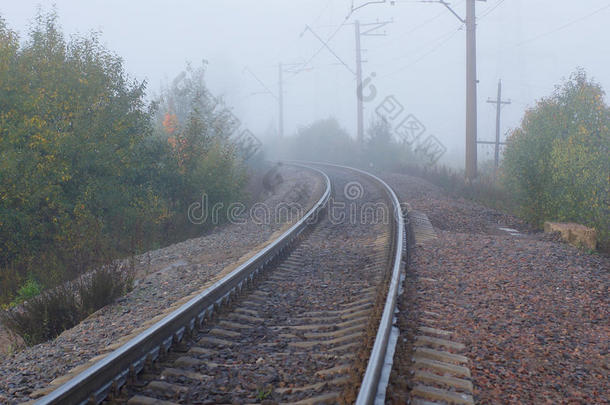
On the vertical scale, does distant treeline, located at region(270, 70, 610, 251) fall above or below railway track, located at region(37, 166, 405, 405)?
above

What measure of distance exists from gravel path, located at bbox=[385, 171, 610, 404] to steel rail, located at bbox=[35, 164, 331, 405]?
1.92 meters

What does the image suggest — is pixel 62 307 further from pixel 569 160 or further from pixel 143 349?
pixel 569 160

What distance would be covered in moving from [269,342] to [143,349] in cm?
114

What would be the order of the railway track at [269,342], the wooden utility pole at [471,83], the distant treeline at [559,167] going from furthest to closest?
the wooden utility pole at [471,83]
the distant treeline at [559,167]
the railway track at [269,342]

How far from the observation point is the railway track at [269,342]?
3.50 m

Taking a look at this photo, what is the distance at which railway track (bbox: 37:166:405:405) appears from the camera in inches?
138

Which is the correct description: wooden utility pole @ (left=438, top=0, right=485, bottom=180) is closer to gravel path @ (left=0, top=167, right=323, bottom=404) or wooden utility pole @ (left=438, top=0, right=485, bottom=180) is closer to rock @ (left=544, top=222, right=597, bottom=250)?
rock @ (left=544, top=222, right=597, bottom=250)

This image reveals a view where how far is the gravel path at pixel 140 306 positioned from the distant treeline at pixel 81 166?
1450 mm

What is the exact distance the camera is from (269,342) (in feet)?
15.1

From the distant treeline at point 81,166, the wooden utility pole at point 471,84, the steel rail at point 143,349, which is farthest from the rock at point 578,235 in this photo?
the wooden utility pole at point 471,84

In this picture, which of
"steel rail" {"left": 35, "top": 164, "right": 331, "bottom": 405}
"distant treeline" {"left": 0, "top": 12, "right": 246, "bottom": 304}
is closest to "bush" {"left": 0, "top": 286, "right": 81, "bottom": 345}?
"steel rail" {"left": 35, "top": 164, "right": 331, "bottom": 405}

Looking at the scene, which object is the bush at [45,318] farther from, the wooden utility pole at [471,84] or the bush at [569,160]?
the wooden utility pole at [471,84]

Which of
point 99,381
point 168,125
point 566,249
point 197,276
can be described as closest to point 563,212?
point 566,249

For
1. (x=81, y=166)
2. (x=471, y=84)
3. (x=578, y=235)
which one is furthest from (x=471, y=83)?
(x=81, y=166)
